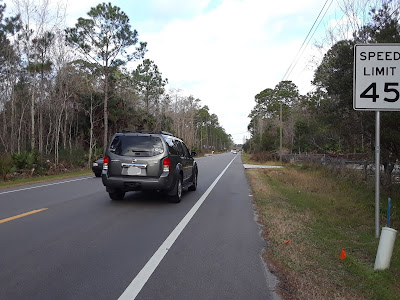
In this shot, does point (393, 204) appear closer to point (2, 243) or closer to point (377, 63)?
A: point (377, 63)

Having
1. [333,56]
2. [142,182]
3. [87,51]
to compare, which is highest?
[87,51]

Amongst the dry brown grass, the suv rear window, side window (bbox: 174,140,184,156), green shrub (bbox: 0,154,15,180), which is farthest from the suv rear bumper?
green shrub (bbox: 0,154,15,180)

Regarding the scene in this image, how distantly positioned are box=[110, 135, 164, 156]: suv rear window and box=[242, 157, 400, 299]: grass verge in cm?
337

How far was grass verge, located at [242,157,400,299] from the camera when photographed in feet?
13.4

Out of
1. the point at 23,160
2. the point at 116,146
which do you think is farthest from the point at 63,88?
the point at 116,146

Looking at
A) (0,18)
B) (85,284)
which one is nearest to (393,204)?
(85,284)

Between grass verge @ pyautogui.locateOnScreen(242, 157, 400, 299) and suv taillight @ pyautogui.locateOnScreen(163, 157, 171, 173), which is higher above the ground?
suv taillight @ pyautogui.locateOnScreen(163, 157, 171, 173)

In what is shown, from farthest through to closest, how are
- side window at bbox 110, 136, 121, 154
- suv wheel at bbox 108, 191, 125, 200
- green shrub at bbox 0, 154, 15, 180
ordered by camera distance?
green shrub at bbox 0, 154, 15, 180
suv wheel at bbox 108, 191, 125, 200
side window at bbox 110, 136, 121, 154

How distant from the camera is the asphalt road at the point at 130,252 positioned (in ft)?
13.3

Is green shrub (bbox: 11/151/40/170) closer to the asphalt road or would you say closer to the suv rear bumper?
the asphalt road

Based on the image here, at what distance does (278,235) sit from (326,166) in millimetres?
17453

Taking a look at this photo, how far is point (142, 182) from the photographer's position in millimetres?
Result: 9086

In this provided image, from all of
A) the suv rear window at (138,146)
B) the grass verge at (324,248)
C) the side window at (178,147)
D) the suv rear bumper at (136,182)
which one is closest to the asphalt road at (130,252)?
the grass verge at (324,248)

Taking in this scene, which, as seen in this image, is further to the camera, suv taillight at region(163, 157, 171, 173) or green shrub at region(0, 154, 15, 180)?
green shrub at region(0, 154, 15, 180)
